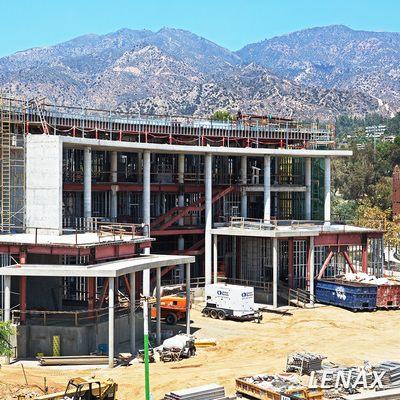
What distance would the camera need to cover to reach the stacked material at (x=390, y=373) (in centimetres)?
3550

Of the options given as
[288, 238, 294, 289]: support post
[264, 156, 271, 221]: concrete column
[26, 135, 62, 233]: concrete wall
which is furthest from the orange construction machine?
[264, 156, 271, 221]: concrete column

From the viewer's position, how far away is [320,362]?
38.1 meters

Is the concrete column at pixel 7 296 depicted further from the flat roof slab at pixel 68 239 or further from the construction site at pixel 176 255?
the flat roof slab at pixel 68 239

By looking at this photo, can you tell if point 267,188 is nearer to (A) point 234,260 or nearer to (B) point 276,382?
(A) point 234,260

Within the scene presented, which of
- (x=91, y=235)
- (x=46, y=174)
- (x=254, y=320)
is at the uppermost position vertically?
(x=46, y=174)

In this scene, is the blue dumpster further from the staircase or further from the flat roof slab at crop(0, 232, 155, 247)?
the flat roof slab at crop(0, 232, 155, 247)

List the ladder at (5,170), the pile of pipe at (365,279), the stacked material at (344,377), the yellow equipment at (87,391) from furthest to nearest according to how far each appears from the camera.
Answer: the pile of pipe at (365,279) → the ladder at (5,170) → the stacked material at (344,377) → the yellow equipment at (87,391)

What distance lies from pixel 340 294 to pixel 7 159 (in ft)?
84.4

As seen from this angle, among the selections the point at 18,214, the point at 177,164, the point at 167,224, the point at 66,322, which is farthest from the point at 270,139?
the point at 66,322

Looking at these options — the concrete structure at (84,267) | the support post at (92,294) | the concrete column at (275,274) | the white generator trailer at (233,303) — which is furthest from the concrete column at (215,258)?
the support post at (92,294)

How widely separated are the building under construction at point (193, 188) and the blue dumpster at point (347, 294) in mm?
1189

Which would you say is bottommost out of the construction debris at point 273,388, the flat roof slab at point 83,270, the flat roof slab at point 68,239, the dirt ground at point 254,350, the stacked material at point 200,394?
the dirt ground at point 254,350

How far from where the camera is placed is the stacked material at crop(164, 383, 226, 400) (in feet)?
102

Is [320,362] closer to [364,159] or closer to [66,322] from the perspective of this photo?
[66,322]
